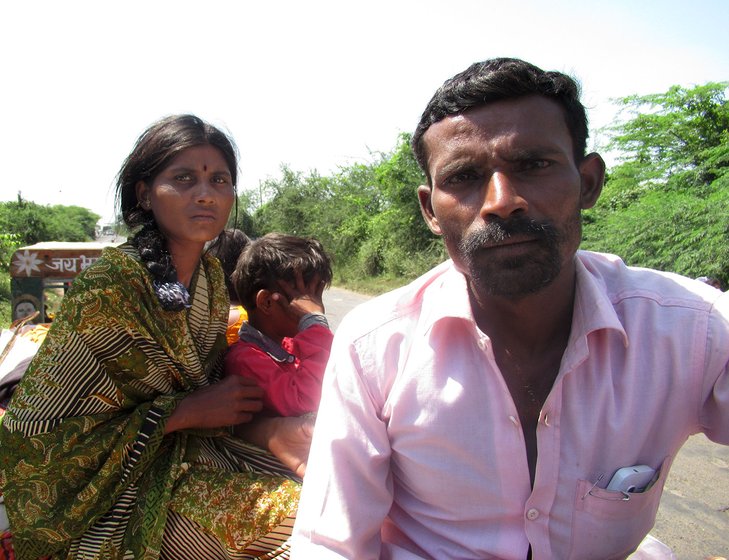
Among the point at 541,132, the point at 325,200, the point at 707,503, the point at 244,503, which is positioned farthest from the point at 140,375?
the point at 325,200

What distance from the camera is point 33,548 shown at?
1.74 meters

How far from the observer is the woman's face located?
2041 mm

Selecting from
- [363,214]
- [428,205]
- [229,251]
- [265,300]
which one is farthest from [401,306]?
[363,214]

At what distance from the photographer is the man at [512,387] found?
1.30 meters

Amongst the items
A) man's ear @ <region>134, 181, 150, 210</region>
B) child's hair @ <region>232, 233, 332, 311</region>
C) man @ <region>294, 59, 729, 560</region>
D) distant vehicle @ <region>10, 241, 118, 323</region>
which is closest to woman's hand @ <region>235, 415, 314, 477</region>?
man @ <region>294, 59, 729, 560</region>

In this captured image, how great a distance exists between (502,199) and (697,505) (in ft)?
9.68

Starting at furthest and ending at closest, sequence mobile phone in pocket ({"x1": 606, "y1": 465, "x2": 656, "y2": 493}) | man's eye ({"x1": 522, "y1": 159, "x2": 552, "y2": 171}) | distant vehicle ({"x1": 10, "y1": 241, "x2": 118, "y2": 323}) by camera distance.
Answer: distant vehicle ({"x1": 10, "y1": 241, "x2": 118, "y2": 323}) < man's eye ({"x1": 522, "y1": 159, "x2": 552, "y2": 171}) < mobile phone in pocket ({"x1": 606, "y1": 465, "x2": 656, "y2": 493})

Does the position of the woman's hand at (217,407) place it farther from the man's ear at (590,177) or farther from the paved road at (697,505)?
the paved road at (697,505)

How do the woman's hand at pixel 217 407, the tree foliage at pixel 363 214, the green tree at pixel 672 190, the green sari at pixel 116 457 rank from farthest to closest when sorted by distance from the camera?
the tree foliage at pixel 363 214 → the green tree at pixel 672 190 → the woman's hand at pixel 217 407 → the green sari at pixel 116 457

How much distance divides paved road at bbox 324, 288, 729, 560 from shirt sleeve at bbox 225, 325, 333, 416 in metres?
2.05

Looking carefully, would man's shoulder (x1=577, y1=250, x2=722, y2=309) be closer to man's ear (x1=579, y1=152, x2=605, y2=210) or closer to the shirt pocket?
man's ear (x1=579, y1=152, x2=605, y2=210)

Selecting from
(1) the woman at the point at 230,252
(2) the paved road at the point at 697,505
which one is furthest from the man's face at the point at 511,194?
(2) the paved road at the point at 697,505

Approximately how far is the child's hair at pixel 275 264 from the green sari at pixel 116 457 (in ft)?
2.07

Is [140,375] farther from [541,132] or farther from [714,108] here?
[714,108]
